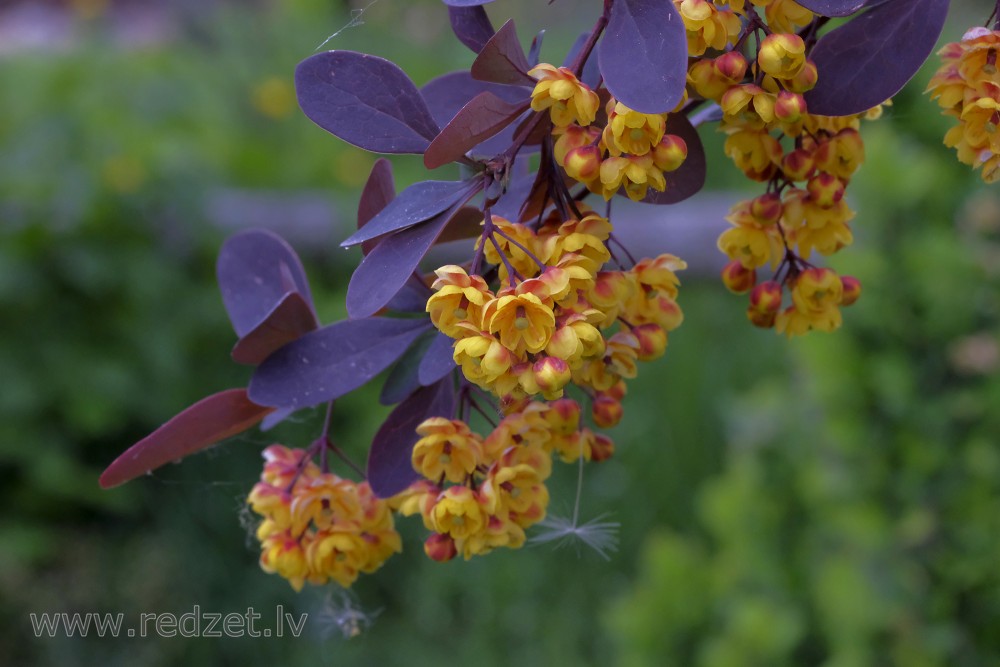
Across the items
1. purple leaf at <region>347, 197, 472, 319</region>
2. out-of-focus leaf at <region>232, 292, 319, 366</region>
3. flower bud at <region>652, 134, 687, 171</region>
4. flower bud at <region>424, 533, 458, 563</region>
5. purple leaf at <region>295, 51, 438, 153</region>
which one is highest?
purple leaf at <region>295, 51, 438, 153</region>

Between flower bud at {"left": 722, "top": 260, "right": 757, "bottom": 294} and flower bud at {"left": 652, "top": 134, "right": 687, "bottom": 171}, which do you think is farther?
flower bud at {"left": 722, "top": 260, "right": 757, "bottom": 294}

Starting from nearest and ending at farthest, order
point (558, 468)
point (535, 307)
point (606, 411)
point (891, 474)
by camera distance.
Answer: point (535, 307) → point (606, 411) → point (891, 474) → point (558, 468)

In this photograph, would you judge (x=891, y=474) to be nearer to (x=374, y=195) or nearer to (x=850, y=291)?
(x=850, y=291)

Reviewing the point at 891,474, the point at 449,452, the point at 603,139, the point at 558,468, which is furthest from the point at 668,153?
the point at 558,468

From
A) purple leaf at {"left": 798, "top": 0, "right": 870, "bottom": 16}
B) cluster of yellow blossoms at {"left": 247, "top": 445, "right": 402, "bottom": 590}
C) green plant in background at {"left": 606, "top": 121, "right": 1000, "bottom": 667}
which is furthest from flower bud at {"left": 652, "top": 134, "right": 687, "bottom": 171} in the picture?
green plant in background at {"left": 606, "top": 121, "right": 1000, "bottom": 667}

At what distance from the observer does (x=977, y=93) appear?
2.11 feet

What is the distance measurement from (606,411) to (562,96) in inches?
11.0

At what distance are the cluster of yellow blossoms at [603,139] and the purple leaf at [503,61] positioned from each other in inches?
1.4

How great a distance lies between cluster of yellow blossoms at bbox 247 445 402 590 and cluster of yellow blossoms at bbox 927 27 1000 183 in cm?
48

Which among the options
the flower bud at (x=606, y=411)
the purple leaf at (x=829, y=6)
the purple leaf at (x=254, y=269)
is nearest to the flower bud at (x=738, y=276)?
the flower bud at (x=606, y=411)

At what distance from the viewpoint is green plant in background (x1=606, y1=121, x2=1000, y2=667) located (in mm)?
1802

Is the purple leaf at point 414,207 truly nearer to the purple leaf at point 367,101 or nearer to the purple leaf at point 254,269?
the purple leaf at point 367,101

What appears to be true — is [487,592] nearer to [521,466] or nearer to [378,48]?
[521,466]

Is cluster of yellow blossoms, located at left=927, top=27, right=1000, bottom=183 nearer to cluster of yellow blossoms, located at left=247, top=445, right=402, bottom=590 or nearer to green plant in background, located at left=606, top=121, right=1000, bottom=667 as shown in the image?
cluster of yellow blossoms, located at left=247, top=445, right=402, bottom=590
